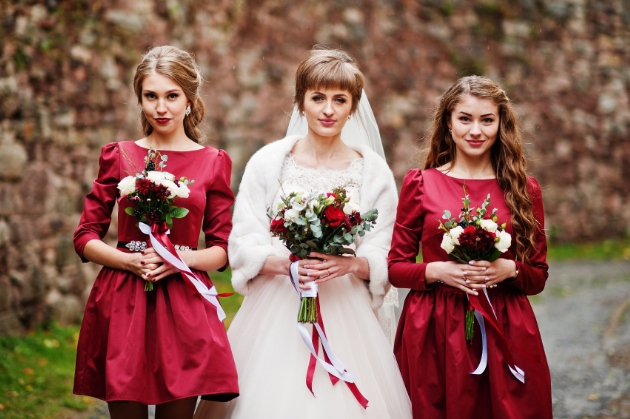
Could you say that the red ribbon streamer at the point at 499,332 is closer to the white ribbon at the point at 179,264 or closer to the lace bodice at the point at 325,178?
the lace bodice at the point at 325,178

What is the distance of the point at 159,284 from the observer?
12.8 feet

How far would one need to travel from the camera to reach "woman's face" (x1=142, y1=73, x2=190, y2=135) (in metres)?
3.99

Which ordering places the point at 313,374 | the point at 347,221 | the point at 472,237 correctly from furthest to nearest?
the point at 313,374
the point at 347,221
the point at 472,237

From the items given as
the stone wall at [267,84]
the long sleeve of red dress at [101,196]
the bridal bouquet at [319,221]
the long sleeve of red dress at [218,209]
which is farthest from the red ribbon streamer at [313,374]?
the stone wall at [267,84]

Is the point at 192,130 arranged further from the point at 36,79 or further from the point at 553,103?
the point at 553,103

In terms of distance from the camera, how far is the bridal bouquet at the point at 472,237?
12.1ft

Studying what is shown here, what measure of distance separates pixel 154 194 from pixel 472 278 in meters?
1.57

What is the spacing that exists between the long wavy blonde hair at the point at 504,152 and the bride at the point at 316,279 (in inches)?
14.0

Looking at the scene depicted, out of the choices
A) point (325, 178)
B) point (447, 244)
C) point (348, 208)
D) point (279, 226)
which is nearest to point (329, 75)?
point (325, 178)

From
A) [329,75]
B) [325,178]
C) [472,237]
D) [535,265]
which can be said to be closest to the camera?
[472,237]

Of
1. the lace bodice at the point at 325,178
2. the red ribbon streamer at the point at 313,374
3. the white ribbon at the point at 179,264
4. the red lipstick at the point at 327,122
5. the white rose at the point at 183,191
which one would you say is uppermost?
the red lipstick at the point at 327,122

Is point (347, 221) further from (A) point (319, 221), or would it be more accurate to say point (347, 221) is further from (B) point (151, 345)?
(B) point (151, 345)

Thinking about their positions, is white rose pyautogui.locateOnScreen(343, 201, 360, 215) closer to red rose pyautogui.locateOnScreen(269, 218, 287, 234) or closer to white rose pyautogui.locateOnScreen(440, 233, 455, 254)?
red rose pyautogui.locateOnScreen(269, 218, 287, 234)

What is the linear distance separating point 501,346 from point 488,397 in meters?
0.27
